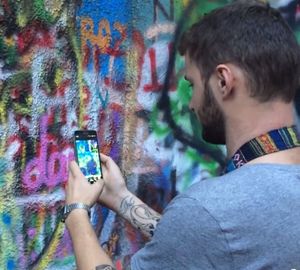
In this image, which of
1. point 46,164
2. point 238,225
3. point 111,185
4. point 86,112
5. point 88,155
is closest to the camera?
point 238,225

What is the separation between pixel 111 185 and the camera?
8.87 ft

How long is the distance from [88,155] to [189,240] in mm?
798

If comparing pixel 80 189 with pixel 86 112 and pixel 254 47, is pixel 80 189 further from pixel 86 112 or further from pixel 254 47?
pixel 86 112

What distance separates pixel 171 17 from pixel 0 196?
1.22 meters

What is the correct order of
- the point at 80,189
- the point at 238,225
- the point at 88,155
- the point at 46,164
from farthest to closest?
1. the point at 46,164
2. the point at 88,155
3. the point at 80,189
4. the point at 238,225

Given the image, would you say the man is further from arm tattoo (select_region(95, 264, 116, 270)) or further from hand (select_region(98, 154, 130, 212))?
hand (select_region(98, 154, 130, 212))

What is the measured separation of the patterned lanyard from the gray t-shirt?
0.33ft

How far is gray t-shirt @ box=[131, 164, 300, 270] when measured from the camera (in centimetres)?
186

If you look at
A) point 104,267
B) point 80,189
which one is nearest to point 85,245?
point 104,267

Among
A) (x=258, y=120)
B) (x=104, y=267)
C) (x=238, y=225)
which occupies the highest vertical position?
(x=258, y=120)

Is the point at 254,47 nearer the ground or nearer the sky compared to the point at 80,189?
nearer the sky

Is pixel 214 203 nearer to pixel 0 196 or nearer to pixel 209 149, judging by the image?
pixel 0 196

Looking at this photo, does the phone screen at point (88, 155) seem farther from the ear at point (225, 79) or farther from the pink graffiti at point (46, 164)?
the ear at point (225, 79)

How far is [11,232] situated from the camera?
10.0 feet
